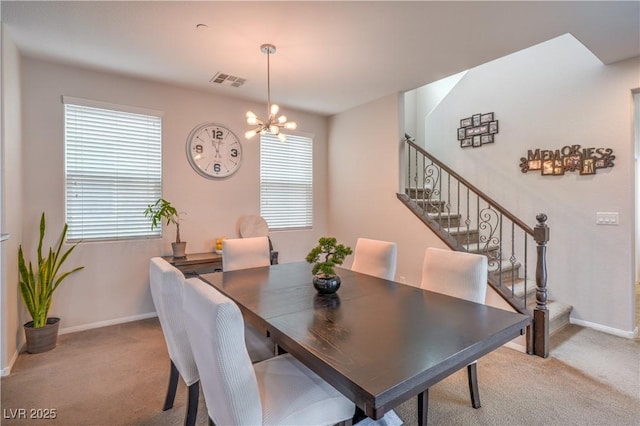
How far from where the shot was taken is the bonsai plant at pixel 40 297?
278 centimetres

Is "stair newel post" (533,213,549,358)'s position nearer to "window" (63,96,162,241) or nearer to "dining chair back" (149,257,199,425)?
"dining chair back" (149,257,199,425)

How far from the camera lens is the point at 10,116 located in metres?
2.62

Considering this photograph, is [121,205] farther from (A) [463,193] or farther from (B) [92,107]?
(A) [463,193]

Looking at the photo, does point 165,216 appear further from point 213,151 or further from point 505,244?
point 505,244

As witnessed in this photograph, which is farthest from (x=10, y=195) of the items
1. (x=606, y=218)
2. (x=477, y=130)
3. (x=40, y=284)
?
(x=606, y=218)

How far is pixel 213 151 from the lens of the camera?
13.4ft

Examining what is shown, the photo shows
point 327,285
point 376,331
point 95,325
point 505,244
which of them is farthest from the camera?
point 505,244

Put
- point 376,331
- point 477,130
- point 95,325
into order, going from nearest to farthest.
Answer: point 376,331 → point 95,325 → point 477,130

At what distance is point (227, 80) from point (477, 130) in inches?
128

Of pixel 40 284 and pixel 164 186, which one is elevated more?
pixel 164 186

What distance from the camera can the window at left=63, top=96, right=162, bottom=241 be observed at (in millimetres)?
3293

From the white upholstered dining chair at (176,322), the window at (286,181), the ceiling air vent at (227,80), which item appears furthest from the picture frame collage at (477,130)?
the white upholstered dining chair at (176,322)

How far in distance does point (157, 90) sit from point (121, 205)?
4.58 ft

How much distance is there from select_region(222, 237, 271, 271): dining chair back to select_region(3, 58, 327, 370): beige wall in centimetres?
115
